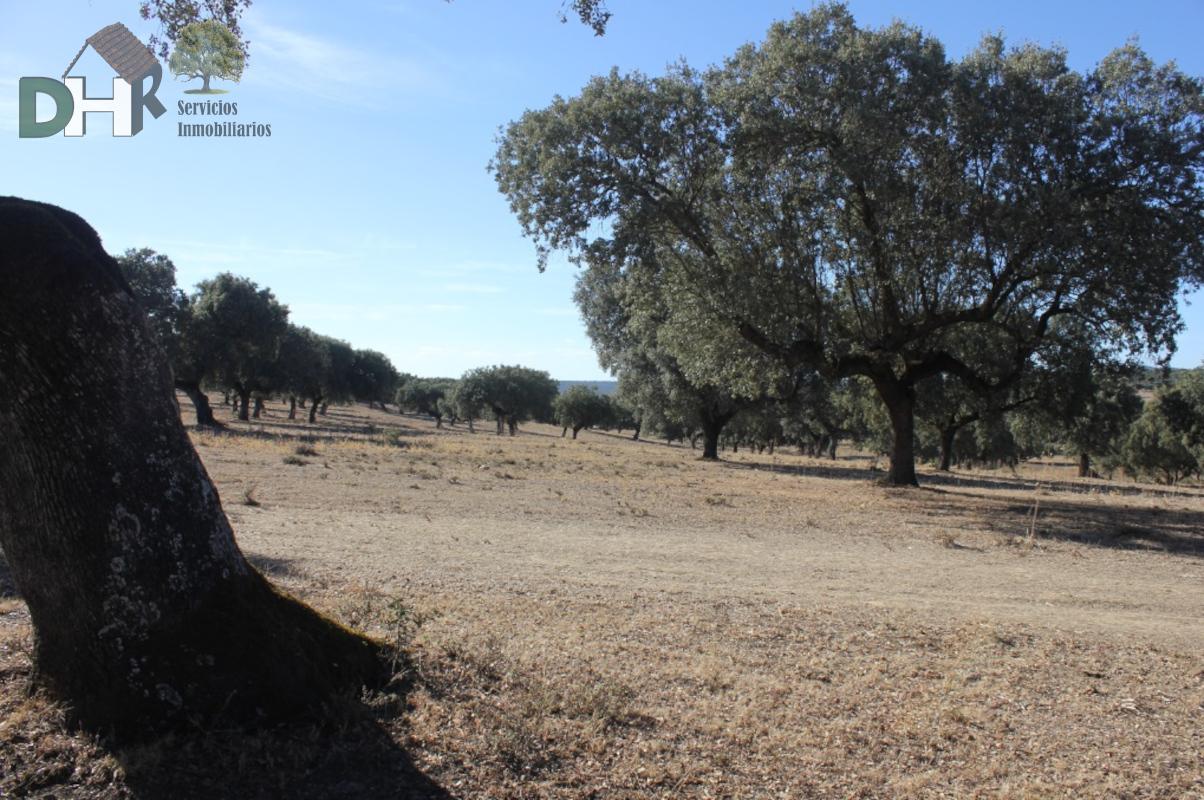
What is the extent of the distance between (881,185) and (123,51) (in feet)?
47.8

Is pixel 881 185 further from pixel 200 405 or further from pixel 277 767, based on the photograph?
pixel 200 405

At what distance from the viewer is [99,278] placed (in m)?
3.84

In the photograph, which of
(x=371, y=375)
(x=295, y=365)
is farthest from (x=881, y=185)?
(x=371, y=375)

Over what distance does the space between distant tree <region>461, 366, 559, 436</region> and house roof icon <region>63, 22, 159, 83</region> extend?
70.7 metres

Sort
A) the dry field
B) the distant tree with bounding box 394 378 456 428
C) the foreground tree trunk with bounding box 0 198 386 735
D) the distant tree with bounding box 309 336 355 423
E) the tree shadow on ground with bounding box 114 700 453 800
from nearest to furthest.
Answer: the tree shadow on ground with bounding box 114 700 453 800 < the foreground tree trunk with bounding box 0 198 386 735 < the dry field < the distant tree with bounding box 309 336 355 423 < the distant tree with bounding box 394 378 456 428

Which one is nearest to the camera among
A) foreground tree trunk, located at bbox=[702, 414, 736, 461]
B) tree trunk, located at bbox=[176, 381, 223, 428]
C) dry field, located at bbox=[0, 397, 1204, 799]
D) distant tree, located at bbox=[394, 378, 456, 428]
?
dry field, located at bbox=[0, 397, 1204, 799]

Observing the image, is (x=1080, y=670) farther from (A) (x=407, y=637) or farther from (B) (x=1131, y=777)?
(A) (x=407, y=637)

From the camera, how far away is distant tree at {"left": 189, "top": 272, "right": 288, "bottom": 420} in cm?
4572

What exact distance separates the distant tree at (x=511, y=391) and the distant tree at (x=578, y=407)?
368 centimetres

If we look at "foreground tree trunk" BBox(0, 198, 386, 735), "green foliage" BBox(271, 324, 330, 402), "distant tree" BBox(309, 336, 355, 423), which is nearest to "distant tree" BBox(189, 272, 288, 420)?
"green foliage" BBox(271, 324, 330, 402)

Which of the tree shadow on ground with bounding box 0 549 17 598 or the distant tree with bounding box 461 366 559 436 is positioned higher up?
the distant tree with bounding box 461 366 559 436

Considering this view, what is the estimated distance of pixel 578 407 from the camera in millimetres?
77125

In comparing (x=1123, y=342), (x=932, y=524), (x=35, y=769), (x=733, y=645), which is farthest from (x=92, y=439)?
(x=1123, y=342)

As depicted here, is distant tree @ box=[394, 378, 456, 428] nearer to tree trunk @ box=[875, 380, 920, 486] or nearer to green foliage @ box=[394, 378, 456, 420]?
green foliage @ box=[394, 378, 456, 420]
